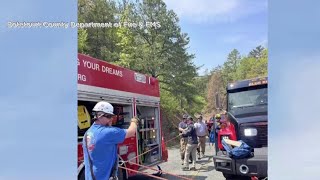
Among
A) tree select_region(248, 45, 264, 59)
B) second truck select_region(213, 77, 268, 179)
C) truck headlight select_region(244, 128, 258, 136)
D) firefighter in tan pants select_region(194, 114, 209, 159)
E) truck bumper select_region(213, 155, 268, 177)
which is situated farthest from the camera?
firefighter in tan pants select_region(194, 114, 209, 159)

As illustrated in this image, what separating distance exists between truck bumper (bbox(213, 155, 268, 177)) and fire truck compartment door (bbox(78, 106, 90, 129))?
1.93m

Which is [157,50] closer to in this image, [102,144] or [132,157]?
[132,157]

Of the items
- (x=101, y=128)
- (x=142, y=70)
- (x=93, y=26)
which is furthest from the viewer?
(x=142, y=70)

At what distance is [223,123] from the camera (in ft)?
18.9

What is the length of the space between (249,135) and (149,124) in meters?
2.08

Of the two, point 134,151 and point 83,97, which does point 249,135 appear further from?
point 83,97

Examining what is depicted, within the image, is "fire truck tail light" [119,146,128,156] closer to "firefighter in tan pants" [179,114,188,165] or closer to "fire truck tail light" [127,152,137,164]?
"fire truck tail light" [127,152,137,164]

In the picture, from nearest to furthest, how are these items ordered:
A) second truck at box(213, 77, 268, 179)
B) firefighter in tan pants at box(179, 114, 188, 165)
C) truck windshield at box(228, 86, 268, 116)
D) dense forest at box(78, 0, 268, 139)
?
1. dense forest at box(78, 0, 268, 139)
2. second truck at box(213, 77, 268, 179)
3. truck windshield at box(228, 86, 268, 116)
4. firefighter in tan pants at box(179, 114, 188, 165)

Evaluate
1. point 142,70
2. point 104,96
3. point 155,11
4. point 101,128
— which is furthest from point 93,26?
point 142,70

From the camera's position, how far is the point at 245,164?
4809mm

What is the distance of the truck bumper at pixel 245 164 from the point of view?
4629 mm

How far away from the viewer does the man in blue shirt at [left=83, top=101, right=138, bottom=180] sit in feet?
10.4

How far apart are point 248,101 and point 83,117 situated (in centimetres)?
253

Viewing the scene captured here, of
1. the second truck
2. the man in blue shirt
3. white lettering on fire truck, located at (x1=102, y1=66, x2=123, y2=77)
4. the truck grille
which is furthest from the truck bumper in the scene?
the man in blue shirt
